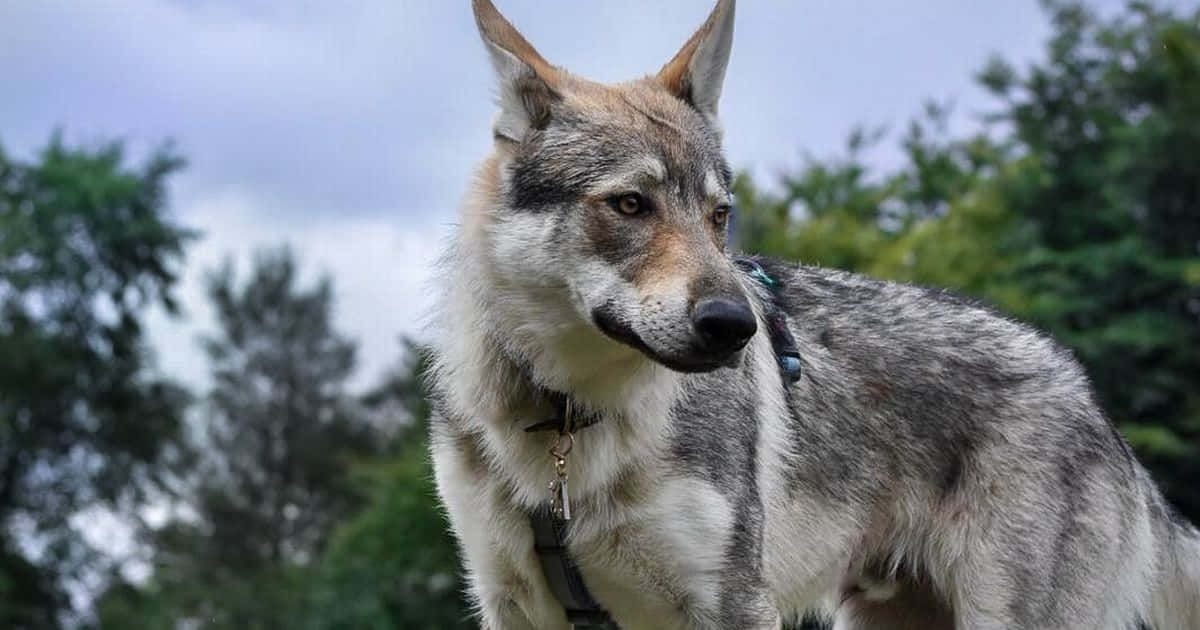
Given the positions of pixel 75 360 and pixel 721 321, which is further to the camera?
pixel 75 360

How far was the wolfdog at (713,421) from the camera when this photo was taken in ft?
15.8

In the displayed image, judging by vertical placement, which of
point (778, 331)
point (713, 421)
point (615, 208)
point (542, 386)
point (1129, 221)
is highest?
point (1129, 221)

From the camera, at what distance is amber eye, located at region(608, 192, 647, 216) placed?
15.7 ft

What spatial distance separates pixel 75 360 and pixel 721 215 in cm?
3732

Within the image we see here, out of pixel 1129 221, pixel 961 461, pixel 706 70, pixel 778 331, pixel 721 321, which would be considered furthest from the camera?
pixel 1129 221

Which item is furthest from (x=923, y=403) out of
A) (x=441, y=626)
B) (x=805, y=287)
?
(x=441, y=626)

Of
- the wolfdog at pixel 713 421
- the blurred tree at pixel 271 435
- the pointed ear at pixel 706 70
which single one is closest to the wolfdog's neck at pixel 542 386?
the wolfdog at pixel 713 421

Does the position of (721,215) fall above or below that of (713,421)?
above

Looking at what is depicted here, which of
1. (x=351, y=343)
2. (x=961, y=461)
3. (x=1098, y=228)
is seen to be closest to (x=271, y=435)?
(x=351, y=343)

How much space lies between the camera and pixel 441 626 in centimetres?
3209

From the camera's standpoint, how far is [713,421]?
526 cm

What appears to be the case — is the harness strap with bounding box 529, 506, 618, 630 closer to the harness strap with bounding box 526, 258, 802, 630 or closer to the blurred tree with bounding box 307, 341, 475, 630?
the harness strap with bounding box 526, 258, 802, 630

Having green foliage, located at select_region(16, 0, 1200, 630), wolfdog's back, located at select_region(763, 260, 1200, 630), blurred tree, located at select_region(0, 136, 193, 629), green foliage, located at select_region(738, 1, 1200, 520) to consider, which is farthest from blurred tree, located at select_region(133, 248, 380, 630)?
wolfdog's back, located at select_region(763, 260, 1200, 630)

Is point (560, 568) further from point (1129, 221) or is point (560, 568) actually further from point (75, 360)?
point (75, 360)
